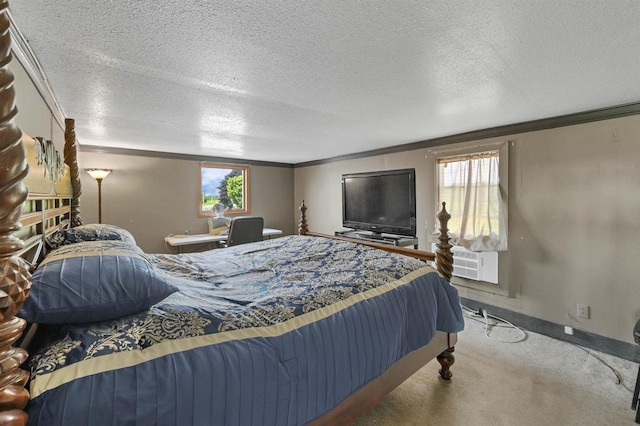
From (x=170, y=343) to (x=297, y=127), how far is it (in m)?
2.70

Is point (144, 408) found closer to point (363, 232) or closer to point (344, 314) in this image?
point (344, 314)

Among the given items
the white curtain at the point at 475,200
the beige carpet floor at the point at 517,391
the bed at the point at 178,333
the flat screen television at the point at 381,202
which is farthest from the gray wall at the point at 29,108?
the white curtain at the point at 475,200

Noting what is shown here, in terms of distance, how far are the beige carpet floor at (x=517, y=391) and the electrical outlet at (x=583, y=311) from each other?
12.4 inches

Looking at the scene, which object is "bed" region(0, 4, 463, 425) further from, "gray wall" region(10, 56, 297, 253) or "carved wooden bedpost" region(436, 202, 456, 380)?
"gray wall" region(10, 56, 297, 253)

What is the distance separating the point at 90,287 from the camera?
1.02 meters

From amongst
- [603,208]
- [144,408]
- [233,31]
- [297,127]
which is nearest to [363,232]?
[297,127]

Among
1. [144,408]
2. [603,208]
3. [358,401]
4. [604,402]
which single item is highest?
[603,208]

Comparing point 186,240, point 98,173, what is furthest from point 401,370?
point 98,173

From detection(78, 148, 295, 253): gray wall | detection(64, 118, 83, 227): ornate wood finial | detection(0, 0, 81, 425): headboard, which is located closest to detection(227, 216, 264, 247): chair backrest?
detection(78, 148, 295, 253): gray wall

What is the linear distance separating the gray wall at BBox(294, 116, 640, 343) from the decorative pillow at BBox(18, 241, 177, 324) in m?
3.53

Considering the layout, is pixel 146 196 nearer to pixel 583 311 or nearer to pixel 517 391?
pixel 517 391

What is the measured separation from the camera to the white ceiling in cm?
126

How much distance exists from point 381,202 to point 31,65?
3881mm

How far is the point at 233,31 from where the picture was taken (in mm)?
1400
